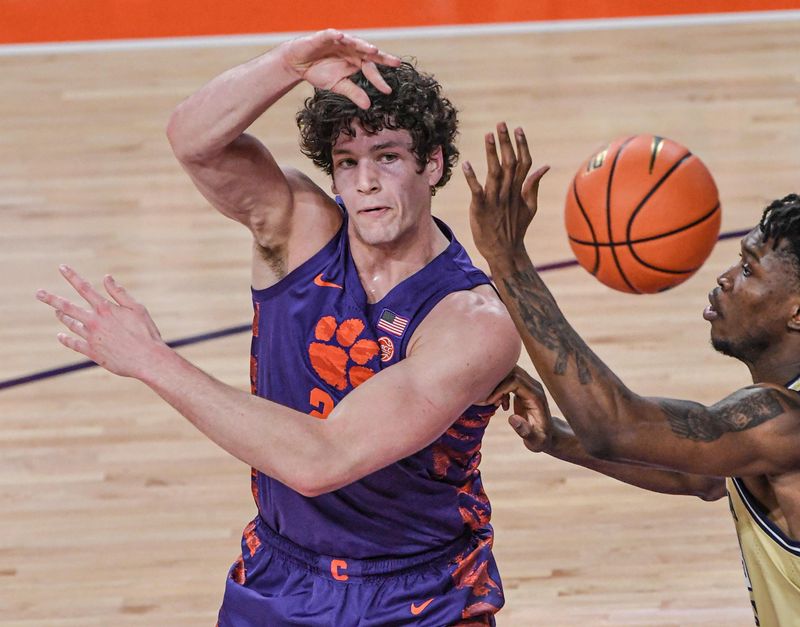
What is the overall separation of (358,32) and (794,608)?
8.77 metres

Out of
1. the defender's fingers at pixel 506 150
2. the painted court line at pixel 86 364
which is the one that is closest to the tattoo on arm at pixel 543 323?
the defender's fingers at pixel 506 150

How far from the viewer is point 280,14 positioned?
41.2 ft

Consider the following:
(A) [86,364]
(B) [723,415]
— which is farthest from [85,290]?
(A) [86,364]

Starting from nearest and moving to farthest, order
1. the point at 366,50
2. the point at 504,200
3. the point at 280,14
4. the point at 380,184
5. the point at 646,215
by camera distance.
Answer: the point at 504,200 < the point at 366,50 < the point at 380,184 < the point at 646,215 < the point at 280,14

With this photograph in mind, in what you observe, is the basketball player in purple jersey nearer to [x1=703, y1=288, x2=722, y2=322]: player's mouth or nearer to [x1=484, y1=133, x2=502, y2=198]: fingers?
[x1=703, y1=288, x2=722, y2=322]: player's mouth

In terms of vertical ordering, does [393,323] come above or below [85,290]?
below

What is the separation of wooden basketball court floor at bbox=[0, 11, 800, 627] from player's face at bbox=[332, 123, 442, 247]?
2.41 meters

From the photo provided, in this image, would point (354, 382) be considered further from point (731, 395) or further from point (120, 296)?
point (731, 395)

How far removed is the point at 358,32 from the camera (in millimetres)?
11938

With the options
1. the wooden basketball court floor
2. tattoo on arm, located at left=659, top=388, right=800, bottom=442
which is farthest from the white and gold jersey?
the wooden basketball court floor

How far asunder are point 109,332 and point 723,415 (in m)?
1.61

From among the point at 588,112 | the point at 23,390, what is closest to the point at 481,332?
the point at 23,390

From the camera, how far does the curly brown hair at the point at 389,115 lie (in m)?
4.08

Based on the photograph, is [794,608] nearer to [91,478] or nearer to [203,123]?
[203,123]
